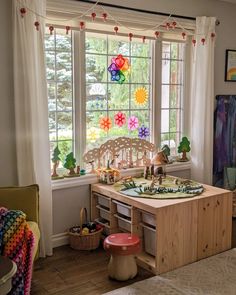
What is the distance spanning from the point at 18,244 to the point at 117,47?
7.60 feet

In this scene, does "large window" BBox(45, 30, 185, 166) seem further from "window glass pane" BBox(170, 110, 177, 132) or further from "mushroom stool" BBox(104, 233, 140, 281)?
"mushroom stool" BBox(104, 233, 140, 281)

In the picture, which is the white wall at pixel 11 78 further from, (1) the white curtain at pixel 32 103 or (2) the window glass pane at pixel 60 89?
(2) the window glass pane at pixel 60 89

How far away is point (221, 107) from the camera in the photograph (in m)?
4.56

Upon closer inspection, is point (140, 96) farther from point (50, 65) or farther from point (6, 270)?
point (6, 270)

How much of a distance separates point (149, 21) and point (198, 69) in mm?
781

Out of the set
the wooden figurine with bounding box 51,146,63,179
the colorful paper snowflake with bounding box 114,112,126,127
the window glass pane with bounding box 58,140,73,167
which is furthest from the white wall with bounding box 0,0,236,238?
the colorful paper snowflake with bounding box 114,112,126,127

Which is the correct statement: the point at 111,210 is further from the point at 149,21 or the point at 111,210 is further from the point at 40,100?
the point at 149,21

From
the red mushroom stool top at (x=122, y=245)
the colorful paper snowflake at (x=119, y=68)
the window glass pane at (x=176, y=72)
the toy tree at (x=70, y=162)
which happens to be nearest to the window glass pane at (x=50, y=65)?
the colorful paper snowflake at (x=119, y=68)

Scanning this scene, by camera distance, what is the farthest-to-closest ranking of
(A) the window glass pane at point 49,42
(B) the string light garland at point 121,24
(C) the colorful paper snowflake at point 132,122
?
(C) the colorful paper snowflake at point 132,122, (A) the window glass pane at point 49,42, (B) the string light garland at point 121,24

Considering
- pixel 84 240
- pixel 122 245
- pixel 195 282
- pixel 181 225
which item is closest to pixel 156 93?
pixel 181 225

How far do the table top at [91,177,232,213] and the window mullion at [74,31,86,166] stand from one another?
37 centimetres

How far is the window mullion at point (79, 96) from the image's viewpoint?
3.68 meters

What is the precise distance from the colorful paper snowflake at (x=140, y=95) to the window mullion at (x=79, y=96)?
0.64m

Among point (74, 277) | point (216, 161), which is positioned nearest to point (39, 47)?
point (74, 277)
